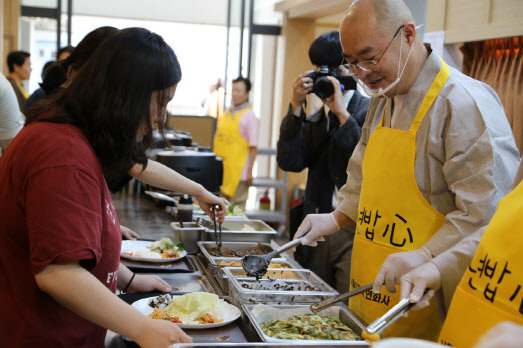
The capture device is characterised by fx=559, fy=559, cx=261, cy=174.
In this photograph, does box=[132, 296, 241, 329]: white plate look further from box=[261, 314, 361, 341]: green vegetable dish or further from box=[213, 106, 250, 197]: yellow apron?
box=[213, 106, 250, 197]: yellow apron

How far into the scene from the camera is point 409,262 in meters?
1.46

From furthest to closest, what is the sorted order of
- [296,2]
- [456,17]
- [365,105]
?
[296,2] < [456,17] < [365,105]

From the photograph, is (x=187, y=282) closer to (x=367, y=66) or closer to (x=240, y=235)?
(x=240, y=235)

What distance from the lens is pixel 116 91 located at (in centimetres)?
120

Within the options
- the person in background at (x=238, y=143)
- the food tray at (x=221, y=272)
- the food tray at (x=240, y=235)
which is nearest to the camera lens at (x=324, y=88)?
the food tray at (x=240, y=235)

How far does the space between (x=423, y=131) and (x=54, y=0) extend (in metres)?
6.85

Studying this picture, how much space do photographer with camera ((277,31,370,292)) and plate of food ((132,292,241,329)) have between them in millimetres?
955

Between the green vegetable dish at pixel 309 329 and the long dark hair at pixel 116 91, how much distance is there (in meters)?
0.60

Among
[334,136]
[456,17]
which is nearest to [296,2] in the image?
[456,17]

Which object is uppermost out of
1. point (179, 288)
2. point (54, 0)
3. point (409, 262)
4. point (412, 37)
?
point (54, 0)

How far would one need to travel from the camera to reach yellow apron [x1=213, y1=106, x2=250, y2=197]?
19.9 feet

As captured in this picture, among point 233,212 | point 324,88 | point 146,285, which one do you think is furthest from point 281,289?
point 233,212

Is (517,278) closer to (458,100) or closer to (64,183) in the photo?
(458,100)

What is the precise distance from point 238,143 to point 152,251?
3.88m
